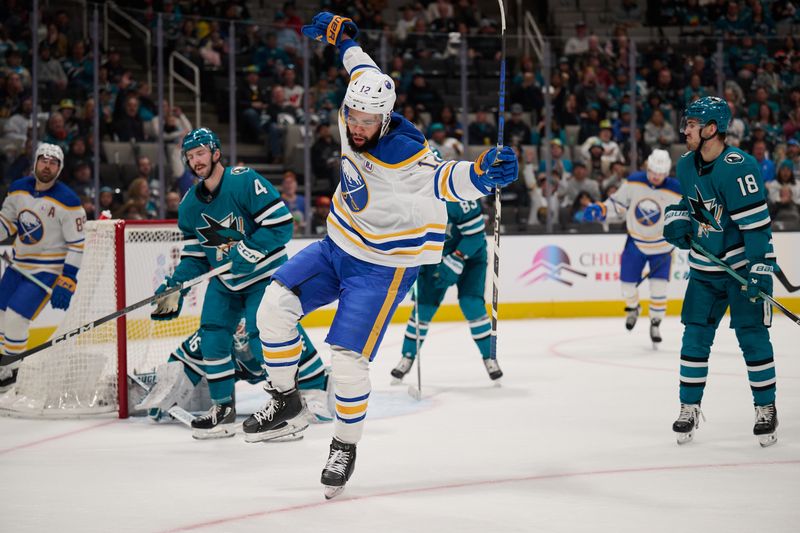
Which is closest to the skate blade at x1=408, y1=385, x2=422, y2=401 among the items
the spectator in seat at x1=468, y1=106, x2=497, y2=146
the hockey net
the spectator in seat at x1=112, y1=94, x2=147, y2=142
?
the hockey net

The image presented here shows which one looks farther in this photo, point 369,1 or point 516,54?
point 369,1

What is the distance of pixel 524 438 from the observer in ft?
14.2

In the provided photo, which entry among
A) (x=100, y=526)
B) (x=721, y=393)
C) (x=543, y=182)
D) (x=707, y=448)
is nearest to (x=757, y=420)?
(x=707, y=448)

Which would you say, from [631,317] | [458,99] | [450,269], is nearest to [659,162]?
[631,317]

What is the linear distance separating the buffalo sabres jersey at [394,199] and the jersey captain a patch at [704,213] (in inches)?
46.0

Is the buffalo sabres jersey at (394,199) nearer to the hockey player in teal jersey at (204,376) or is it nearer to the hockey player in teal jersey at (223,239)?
the hockey player in teal jersey at (223,239)

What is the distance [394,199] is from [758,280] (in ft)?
4.73

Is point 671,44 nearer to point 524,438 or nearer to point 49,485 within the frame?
point 524,438

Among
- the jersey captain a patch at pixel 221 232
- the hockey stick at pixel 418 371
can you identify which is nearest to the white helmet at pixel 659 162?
the hockey stick at pixel 418 371

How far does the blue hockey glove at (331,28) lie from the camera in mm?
3932

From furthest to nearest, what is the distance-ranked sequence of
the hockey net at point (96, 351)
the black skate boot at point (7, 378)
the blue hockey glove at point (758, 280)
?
the black skate boot at point (7, 378), the hockey net at point (96, 351), the blue hockey glove at point (758, 280)

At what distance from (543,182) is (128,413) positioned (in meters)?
5.50

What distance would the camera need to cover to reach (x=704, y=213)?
410cm

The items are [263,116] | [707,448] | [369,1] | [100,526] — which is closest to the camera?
[100,526]
